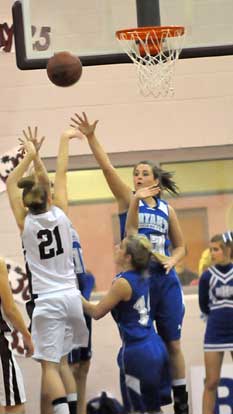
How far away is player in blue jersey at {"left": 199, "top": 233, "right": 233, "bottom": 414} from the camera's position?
8094 mm

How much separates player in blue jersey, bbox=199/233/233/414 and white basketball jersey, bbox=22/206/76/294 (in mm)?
1650

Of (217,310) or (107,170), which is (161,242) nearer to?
(107,170)

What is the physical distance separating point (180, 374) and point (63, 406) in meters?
0.87

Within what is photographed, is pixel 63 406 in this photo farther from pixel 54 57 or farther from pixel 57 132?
pixel 57 132

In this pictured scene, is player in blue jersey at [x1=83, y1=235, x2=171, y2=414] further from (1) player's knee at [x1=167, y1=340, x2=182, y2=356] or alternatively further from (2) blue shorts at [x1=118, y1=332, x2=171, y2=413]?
(1) player's knee at [x1=167, y1=340, x2=182, y2=356]

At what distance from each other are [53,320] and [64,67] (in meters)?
1.70

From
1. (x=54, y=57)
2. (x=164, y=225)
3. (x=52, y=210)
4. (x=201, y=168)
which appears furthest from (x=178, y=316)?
(x=201, y=168)

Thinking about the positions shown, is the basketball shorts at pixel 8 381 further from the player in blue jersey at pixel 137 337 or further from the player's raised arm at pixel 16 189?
the player's raised arm at pixel 16 189

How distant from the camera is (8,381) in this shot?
6.63m

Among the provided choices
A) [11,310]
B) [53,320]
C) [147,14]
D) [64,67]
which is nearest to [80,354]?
[53,320]

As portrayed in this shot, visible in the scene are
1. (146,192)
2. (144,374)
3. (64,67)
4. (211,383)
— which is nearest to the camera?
(144,374)

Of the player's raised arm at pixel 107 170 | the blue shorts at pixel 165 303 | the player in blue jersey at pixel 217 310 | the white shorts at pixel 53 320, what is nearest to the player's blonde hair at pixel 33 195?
the player's raised arm at pixel 107 170

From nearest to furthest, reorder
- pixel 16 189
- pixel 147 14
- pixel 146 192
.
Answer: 1. pixel 146 192
2. pixel 147 14
3. pixel 16 189

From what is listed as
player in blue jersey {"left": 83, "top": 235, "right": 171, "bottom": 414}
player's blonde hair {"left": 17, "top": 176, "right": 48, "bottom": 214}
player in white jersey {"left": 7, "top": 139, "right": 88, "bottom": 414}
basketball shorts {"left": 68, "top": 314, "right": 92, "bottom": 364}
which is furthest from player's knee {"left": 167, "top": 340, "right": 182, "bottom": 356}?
player's blonde hair {"left": 17, "top": 176, "right": 48, "bottom": 214}
